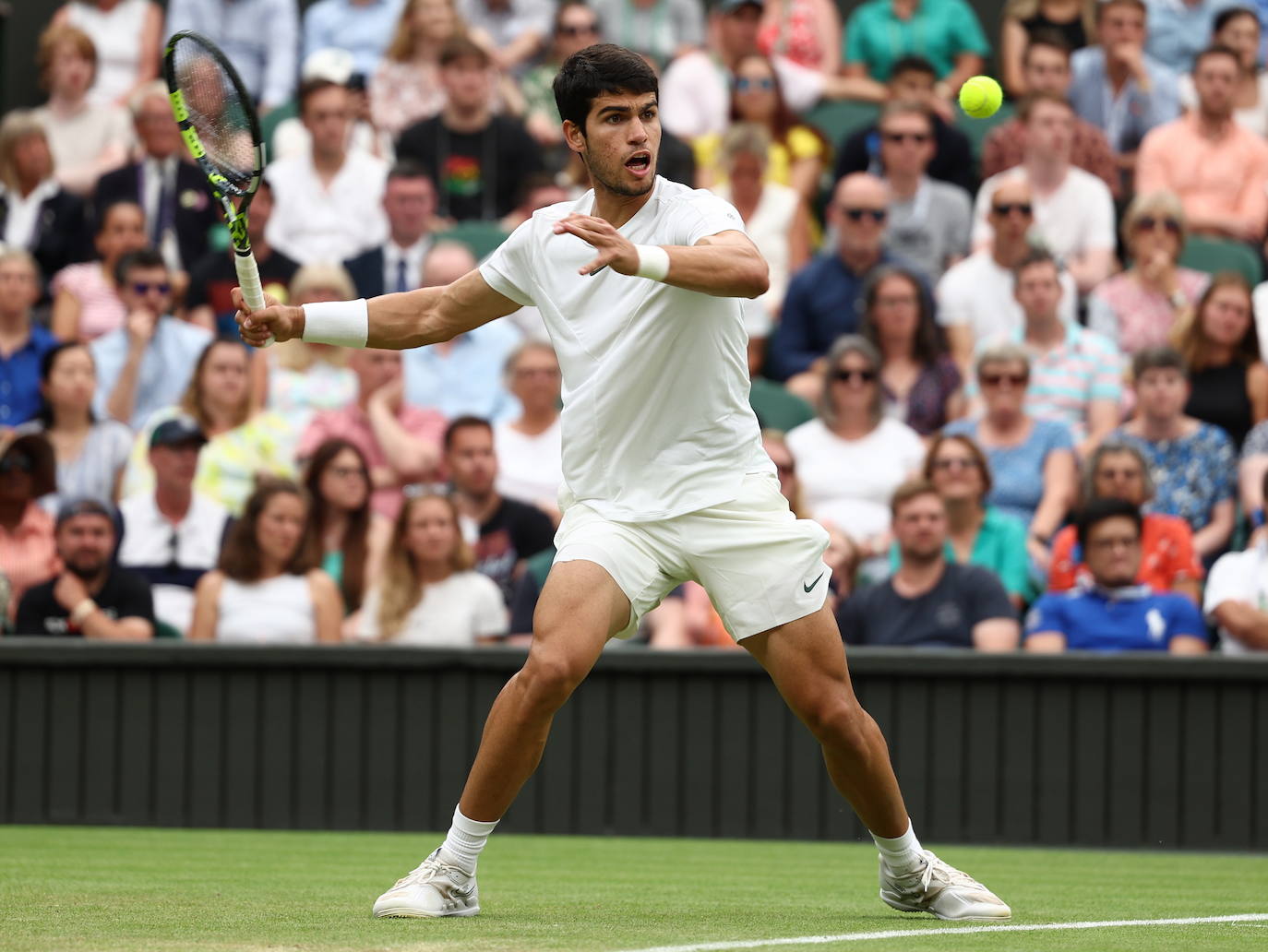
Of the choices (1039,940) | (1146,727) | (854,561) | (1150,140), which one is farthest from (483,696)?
(1150,140)

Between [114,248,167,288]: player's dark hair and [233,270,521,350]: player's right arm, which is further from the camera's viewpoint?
[114,248,167,288]: player's dark hair

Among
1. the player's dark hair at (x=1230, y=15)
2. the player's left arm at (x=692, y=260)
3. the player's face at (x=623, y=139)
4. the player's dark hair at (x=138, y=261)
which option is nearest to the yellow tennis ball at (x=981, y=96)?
the player's face at (x=623, y=139)

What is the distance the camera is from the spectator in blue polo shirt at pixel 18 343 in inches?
433

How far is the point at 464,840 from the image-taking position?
5.20 meters

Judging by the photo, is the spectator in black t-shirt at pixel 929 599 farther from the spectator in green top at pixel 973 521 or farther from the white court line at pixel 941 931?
the white court line at pixel 941 931

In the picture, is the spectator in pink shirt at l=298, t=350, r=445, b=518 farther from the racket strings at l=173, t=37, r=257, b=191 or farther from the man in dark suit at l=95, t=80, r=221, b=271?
the racket strings at l=173, t=37, r=257, b=191

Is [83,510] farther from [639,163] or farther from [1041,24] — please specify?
[1041,24]

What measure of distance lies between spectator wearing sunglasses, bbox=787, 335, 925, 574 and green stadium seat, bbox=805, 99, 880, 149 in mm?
3482

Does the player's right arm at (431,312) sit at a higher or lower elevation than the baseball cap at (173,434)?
higher

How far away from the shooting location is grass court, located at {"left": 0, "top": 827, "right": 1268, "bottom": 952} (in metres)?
4.71

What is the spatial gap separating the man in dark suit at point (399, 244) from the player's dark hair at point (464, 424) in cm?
219

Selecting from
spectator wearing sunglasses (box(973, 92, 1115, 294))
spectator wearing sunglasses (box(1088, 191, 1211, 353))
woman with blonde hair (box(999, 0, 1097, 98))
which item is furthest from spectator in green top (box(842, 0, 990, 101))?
spectator wearing sunglasses (box(1088, 191, 1211, 353))

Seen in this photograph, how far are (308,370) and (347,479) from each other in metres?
1.47

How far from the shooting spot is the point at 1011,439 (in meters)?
10.4
